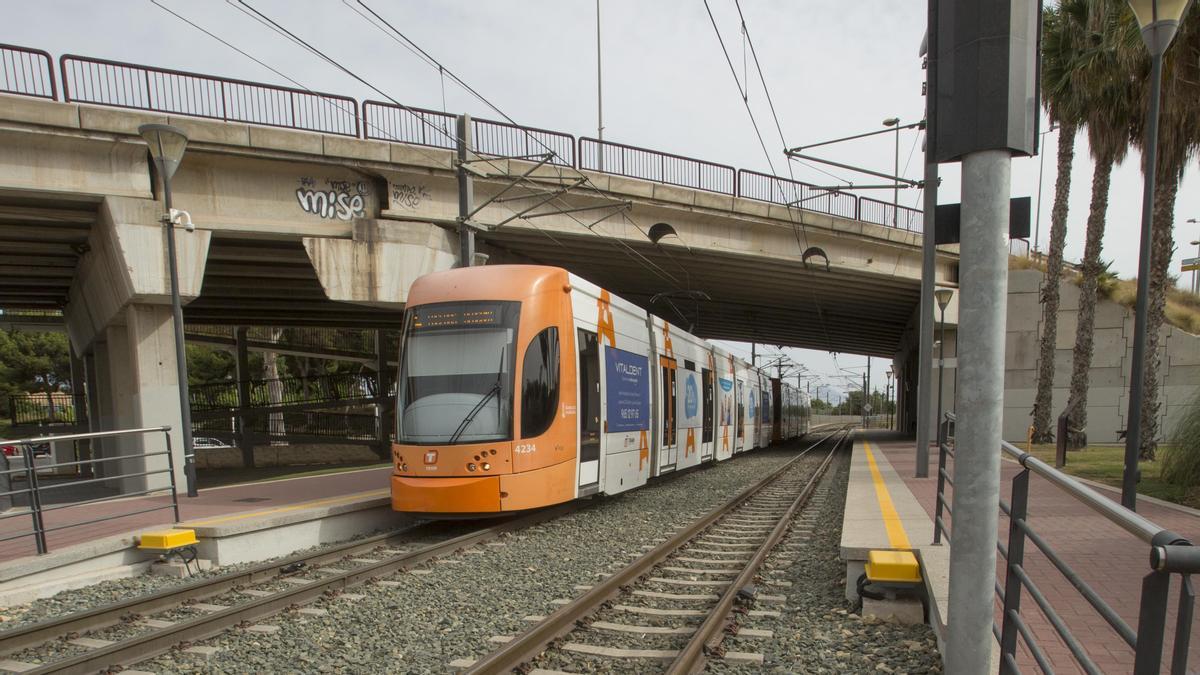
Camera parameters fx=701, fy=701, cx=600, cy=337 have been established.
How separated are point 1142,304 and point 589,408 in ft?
20.5

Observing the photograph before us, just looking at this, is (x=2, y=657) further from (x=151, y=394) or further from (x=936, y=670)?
(x=151, y=394)

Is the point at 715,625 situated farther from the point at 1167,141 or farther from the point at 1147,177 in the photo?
the point at 1167,141

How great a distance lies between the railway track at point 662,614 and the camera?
4.46 meters

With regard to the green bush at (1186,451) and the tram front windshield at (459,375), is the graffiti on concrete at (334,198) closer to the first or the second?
the tram front windshield at (459,375)

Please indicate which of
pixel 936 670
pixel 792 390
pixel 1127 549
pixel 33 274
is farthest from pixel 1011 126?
pixel 792 390

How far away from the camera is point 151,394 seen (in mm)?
13125

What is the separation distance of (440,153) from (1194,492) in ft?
46.1

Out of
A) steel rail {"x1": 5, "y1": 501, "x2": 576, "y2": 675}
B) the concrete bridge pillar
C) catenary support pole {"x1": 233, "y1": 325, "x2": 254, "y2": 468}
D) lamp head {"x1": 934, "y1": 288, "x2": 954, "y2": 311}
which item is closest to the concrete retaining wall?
lamp head {"x1": 934, "y1": 288, "x2": 954, "y2": 311}

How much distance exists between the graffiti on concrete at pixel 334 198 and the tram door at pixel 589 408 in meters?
7.48

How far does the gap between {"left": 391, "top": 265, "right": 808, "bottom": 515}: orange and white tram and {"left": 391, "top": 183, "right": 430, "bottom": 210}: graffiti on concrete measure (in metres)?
6.46

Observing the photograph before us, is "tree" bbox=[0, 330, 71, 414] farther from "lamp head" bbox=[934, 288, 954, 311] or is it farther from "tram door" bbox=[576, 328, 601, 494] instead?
"lamp head" bbox=[934, 288, 954, 311]

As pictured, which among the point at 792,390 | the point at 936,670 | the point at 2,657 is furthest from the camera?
the point at 792,390

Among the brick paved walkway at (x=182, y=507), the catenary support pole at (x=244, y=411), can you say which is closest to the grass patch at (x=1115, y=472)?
the brick paved walkway at (x=182, y=507)

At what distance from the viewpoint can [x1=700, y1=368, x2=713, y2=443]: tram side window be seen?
16.3 metres
